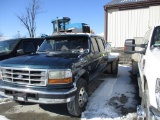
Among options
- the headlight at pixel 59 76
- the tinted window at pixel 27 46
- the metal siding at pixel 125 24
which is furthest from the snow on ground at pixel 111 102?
the metal siding at pixel 125 24

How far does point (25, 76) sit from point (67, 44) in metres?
1.72

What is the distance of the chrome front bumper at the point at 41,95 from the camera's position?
3.25 meters

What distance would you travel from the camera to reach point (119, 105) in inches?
176

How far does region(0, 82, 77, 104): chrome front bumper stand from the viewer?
10.6 ft

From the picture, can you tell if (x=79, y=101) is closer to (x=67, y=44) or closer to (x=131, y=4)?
(x=67, y=44)

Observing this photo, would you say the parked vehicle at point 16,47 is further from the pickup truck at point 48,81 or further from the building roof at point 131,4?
the building roof at point 131,4

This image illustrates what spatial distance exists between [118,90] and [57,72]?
3.10 m

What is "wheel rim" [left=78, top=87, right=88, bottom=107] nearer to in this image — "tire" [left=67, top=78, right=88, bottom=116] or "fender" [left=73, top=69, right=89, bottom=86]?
"tire" [left=67, top=78, right=88, bottom=116]

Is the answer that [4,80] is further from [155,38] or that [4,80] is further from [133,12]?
[133,12]

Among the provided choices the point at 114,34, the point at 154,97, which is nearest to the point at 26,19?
the point at 114,34

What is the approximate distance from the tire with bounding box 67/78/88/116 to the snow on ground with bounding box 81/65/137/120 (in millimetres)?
191

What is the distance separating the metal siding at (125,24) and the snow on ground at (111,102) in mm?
6338

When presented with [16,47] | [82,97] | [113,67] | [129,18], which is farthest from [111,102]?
[129,18]

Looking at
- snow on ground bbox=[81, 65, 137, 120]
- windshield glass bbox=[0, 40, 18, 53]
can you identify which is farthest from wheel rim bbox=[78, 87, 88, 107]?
windshield glass bbox=[0, 40, 18, 53]
